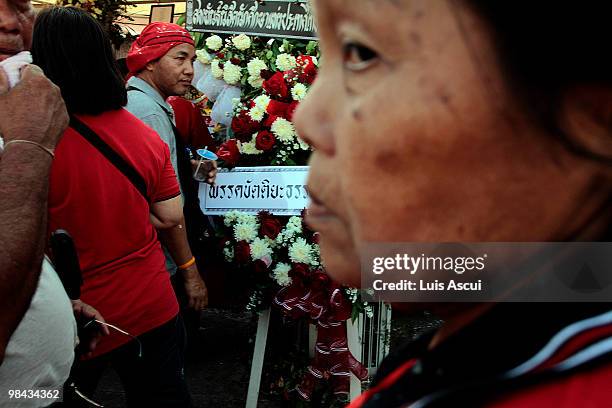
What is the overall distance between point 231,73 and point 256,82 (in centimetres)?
18

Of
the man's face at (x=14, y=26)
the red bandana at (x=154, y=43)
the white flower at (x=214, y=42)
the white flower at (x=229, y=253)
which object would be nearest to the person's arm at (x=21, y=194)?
the man's face at (x=14, y=26)

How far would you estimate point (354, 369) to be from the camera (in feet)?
12.1

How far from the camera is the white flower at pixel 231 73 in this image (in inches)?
163

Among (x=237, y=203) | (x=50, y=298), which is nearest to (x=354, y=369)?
(x=237, y=203)

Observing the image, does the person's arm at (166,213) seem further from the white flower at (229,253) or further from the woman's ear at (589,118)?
the woman's ear at (589,118)

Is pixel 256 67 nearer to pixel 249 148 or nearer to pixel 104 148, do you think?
pixel 249 148

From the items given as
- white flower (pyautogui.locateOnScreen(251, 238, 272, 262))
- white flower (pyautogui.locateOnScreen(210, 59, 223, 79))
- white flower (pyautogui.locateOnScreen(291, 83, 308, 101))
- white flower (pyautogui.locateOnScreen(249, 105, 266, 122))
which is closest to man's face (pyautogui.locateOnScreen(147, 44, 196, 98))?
white flower (pyautogui.locateOnScreen(210, 59, 223, 79))

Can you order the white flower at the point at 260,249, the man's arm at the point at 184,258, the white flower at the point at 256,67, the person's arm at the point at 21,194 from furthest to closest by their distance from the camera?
1. the white flower at the point at 256,67
2. the white flower at the point at 260,249
3. the man's arm at the point at 184,258
4. the person's arm at the point at 21,194

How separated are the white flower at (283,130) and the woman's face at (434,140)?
10.2ft

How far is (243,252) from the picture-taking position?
3.78 meters

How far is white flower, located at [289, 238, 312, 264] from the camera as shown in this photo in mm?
3570

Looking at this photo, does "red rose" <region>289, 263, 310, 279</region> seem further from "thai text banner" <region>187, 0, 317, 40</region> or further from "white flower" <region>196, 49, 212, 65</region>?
"white flower" <region>196, 49, 212, 65</region>

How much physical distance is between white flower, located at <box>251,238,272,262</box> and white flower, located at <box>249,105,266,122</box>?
69 cm

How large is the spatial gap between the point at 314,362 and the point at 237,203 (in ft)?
3.27
